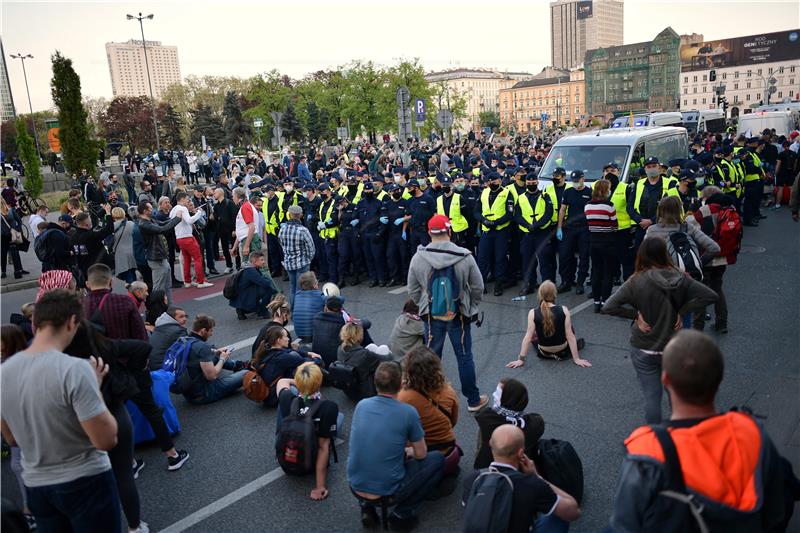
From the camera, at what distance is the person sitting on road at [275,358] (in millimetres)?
6512

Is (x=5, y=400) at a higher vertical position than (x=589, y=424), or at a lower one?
higher

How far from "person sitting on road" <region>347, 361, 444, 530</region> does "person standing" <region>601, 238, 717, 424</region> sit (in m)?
1.93

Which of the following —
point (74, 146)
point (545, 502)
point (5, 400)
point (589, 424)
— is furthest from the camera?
point (74, 146)

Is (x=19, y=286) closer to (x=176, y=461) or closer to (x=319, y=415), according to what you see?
(x=176, y=461)

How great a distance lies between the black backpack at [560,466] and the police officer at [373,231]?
785 cm

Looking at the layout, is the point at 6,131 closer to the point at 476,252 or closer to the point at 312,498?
the point at 476,252

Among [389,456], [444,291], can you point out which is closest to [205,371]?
[444,291]

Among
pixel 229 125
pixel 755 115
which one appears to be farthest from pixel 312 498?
pixel 229 125

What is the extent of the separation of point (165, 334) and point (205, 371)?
2.11 ft

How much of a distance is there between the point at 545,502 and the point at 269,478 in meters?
2.86

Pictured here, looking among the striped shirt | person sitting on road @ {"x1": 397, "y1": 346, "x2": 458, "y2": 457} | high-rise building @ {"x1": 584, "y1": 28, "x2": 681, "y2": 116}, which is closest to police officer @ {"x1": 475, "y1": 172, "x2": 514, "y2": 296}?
the striped shirt

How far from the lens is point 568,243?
10.2 meters

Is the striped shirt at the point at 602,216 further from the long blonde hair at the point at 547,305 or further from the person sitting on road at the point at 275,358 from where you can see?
the person sitting on road at the point at 275,358

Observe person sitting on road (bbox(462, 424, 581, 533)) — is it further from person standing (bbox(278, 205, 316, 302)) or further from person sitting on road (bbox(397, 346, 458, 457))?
person standing (bbox(278, 205, 316, 302))
